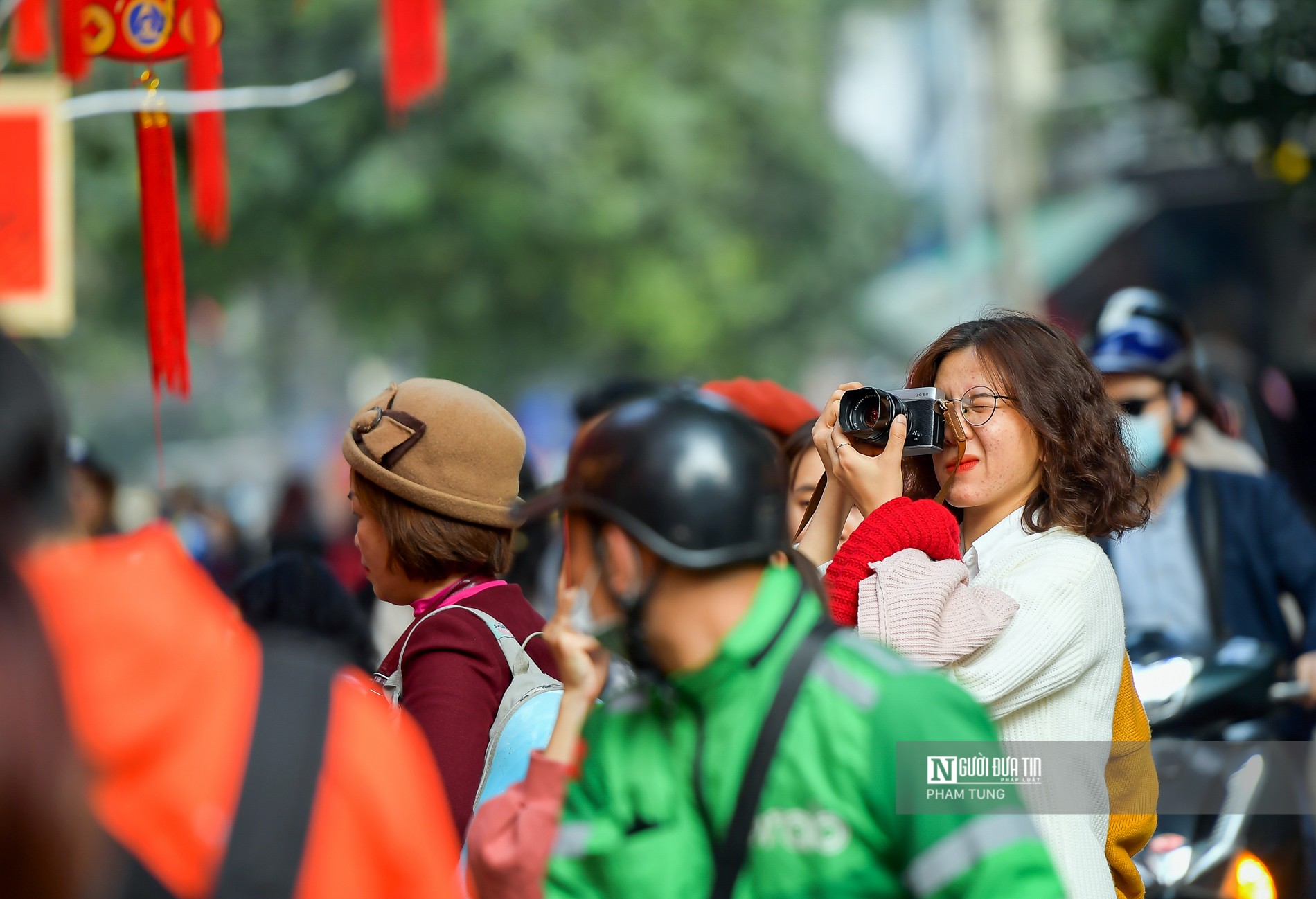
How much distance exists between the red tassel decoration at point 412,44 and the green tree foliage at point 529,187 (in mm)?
6990

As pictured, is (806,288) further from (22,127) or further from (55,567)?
(55,567)

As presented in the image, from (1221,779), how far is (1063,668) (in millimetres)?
1805

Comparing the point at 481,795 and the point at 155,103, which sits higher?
the point at 155,103

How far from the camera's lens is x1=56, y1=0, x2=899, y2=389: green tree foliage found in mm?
15523

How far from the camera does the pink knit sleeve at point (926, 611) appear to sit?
2.19 metres

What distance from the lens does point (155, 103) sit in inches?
158

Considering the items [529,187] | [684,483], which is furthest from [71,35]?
[529,187]

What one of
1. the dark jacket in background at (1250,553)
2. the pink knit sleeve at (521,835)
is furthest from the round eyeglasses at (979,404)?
the dark jacket in background at (1250,553)

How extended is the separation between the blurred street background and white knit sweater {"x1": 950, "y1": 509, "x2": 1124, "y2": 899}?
5965mm

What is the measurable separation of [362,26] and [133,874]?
1529 centimetres

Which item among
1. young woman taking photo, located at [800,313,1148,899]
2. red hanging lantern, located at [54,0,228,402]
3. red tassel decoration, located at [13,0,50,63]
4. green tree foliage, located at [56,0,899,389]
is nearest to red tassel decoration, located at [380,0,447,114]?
red hanging lantern, located at [54,0,228,402]

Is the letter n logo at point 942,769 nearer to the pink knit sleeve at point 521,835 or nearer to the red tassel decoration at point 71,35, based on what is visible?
the pink knit sleeve at point 521,835

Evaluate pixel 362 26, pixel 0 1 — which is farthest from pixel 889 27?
pixel 0 1

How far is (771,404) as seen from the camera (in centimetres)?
373
